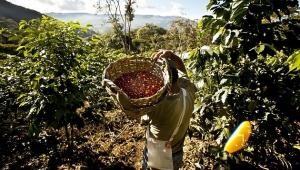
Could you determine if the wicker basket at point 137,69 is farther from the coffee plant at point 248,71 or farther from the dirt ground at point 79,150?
the dirt ground at point 79,150

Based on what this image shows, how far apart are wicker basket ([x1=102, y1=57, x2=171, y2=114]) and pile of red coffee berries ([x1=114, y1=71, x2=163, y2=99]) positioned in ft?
0.15

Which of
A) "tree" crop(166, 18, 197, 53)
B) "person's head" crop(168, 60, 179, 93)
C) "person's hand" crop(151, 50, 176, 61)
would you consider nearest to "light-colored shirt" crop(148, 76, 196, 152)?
"person's head" crop(168, 60, 179, 93)

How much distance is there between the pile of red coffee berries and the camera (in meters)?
2.08

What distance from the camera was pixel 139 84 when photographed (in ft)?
7.14

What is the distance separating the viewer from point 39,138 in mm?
4125

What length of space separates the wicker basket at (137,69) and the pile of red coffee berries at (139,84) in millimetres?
47

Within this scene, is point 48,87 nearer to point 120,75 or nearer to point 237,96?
point 120,75

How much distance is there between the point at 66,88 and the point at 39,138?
0.99 meters

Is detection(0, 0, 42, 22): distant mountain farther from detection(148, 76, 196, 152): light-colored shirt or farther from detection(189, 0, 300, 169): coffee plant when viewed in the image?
detection(148, 76, 196, 152): light-colored shirt

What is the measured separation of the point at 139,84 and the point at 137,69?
263 mm

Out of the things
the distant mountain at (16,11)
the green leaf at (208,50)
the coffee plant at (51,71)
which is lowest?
the distant mountain at (16,11)

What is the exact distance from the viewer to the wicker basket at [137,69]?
1.84 meters

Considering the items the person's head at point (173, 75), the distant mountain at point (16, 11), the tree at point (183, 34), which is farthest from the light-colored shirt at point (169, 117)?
the distant mountain at point (16, 11)

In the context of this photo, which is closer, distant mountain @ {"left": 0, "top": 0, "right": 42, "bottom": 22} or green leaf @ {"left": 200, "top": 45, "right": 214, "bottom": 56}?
green leaf @ {"left": 200, "top": 45, "right": 214, "bottom": 56}
